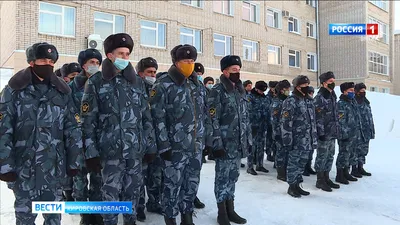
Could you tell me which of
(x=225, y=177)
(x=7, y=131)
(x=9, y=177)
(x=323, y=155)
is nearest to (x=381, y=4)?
(x=323, y=155)

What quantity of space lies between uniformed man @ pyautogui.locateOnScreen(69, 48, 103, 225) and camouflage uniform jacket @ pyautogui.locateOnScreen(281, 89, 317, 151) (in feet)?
9.66

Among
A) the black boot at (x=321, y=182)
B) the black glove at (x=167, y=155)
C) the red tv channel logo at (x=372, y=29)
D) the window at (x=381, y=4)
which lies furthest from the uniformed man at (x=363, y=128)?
the window at (x=381, y=4)

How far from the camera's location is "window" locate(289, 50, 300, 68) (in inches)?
872

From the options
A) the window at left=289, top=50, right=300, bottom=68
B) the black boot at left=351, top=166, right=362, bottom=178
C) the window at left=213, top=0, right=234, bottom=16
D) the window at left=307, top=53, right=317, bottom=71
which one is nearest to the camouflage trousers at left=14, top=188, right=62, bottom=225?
the black boot at left=351, top=166, right=362, bottom=178

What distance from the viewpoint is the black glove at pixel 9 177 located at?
2498 mm

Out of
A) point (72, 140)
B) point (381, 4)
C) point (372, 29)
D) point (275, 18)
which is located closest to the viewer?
point (72, 140)

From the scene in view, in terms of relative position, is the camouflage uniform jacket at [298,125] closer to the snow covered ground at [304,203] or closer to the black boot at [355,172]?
the snow covered ground at [304,203]

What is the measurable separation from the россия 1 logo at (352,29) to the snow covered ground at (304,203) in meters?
18.4

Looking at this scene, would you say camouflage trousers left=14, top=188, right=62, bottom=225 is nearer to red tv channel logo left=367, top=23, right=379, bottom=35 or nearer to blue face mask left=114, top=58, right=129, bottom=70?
blue face mask left=114, top=58, right=129, bottom=70

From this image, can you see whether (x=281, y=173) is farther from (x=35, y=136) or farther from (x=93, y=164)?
(x=35, y=136)

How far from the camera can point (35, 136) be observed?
2.66 metres

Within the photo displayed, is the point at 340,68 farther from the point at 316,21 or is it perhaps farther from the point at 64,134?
the point at 64,134

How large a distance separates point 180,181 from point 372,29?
81.9ft

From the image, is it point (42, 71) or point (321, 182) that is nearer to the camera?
point (42, 71)
